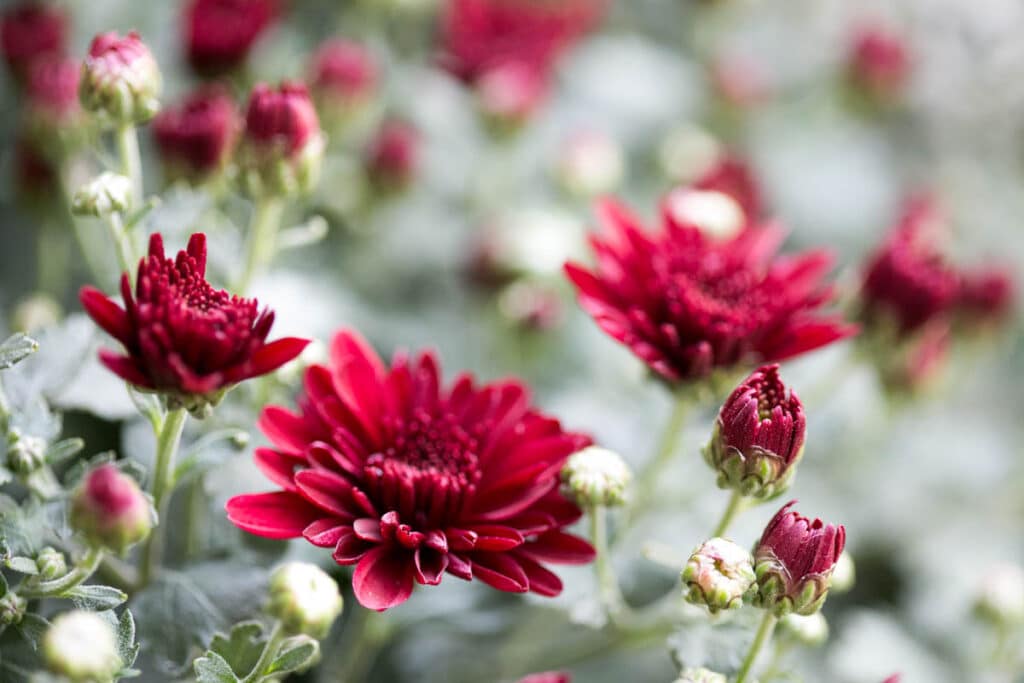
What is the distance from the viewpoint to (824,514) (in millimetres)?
861

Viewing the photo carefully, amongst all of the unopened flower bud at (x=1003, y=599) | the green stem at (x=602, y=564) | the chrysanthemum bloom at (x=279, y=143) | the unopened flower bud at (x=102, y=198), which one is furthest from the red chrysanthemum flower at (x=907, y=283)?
the unopened flower bud at (x=102, y=198)

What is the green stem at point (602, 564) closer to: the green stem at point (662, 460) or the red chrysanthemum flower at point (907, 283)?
the green stem at point (662, 460)

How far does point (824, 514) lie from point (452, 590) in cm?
34

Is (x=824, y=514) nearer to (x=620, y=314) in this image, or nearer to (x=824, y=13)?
(x=620, y=314)

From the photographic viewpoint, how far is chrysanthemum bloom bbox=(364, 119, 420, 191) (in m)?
0.94

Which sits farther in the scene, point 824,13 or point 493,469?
point 824,13

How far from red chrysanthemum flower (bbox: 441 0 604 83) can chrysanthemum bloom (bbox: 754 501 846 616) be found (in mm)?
674

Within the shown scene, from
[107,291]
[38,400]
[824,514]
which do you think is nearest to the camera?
[38,400]

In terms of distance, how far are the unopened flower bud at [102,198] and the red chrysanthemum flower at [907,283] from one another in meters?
0.51

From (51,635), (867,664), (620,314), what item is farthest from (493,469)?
(867,664)

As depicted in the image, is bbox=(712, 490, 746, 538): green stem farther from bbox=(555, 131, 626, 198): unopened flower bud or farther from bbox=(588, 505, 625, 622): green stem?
bbox=(555, 131, 626, 198): unopened flower bud

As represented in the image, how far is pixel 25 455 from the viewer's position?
1.62 ft

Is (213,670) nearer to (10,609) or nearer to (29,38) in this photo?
(10,609)

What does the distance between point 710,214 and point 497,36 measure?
0.39m
